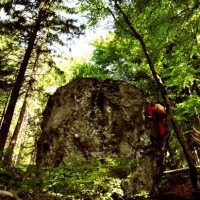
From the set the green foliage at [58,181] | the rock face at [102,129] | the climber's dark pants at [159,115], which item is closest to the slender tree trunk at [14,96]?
the rock face at [102,129]

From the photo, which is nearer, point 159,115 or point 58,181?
point 58,181

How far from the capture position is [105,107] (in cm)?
1055

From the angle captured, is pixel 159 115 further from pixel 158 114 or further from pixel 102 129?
pixel 102 129

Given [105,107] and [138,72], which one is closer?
[105,107]

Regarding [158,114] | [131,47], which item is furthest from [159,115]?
[131,47]

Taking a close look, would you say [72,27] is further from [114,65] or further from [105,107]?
[105,107]

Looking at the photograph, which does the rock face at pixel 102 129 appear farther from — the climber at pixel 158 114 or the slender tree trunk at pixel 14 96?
the slender tree trunk at pixel 14 96

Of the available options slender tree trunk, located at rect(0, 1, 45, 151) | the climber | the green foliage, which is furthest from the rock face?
the green foliage

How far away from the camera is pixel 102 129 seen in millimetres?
10117

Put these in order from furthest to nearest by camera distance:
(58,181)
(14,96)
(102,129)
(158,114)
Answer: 1. (14,96)
2. (158,114)
3. (102,129)
4. (58,181)

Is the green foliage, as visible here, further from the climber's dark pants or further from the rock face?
the climber's dark pants

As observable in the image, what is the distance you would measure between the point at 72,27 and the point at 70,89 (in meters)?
5.28

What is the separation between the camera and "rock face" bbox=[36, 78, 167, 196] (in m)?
9.73

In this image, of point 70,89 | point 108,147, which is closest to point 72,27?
point 70,89
